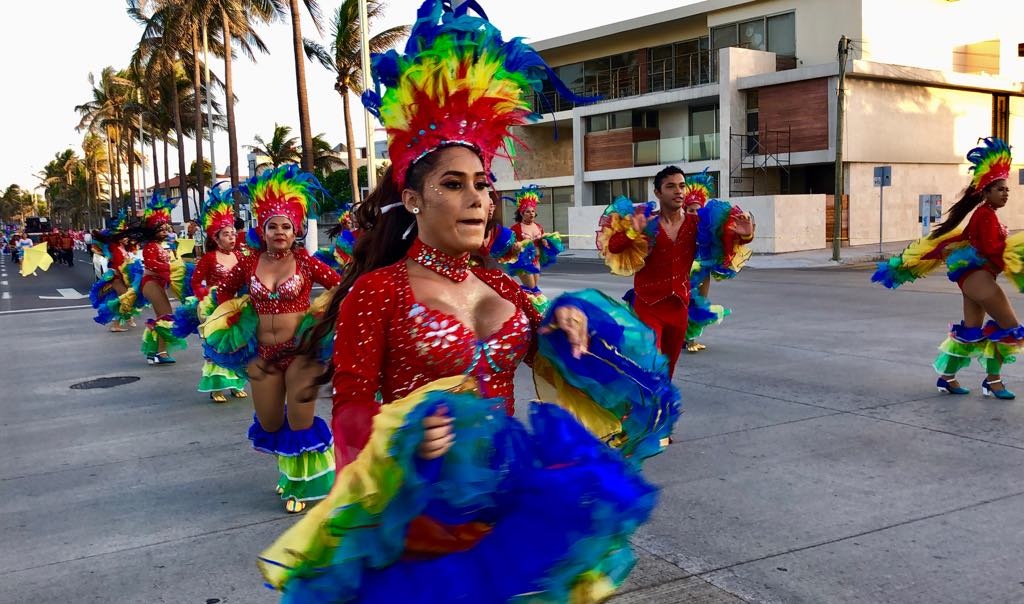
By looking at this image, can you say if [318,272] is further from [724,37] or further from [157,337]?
[724,37]

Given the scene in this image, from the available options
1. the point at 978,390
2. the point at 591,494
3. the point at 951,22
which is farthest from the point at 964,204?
the point at 951,22

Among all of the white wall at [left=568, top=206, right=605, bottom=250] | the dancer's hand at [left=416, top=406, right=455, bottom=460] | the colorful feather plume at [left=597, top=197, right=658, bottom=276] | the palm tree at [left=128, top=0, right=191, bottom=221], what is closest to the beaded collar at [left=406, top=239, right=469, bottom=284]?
the dancer's hand at [left=416, top=406, right=455, bottom=460]

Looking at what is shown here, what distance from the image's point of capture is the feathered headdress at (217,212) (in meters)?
8.44

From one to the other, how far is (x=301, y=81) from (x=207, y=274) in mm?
18703

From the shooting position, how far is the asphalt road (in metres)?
4.07

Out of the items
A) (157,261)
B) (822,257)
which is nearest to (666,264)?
(157,261)

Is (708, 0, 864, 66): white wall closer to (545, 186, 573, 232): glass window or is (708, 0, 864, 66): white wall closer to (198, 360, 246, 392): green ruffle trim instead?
(545, 186, 573, 232): glass window

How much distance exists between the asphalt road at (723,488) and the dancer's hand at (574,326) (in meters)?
1.73

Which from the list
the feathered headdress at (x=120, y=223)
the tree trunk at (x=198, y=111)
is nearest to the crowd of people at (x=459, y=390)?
the feathered headdress at (x=120, y=223)

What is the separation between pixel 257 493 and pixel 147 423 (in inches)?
106

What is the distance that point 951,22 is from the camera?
3284 cm

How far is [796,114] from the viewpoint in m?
28.7

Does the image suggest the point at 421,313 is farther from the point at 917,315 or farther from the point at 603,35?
the point at 603,35

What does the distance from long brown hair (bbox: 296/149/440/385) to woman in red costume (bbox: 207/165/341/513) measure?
253 centimetres
